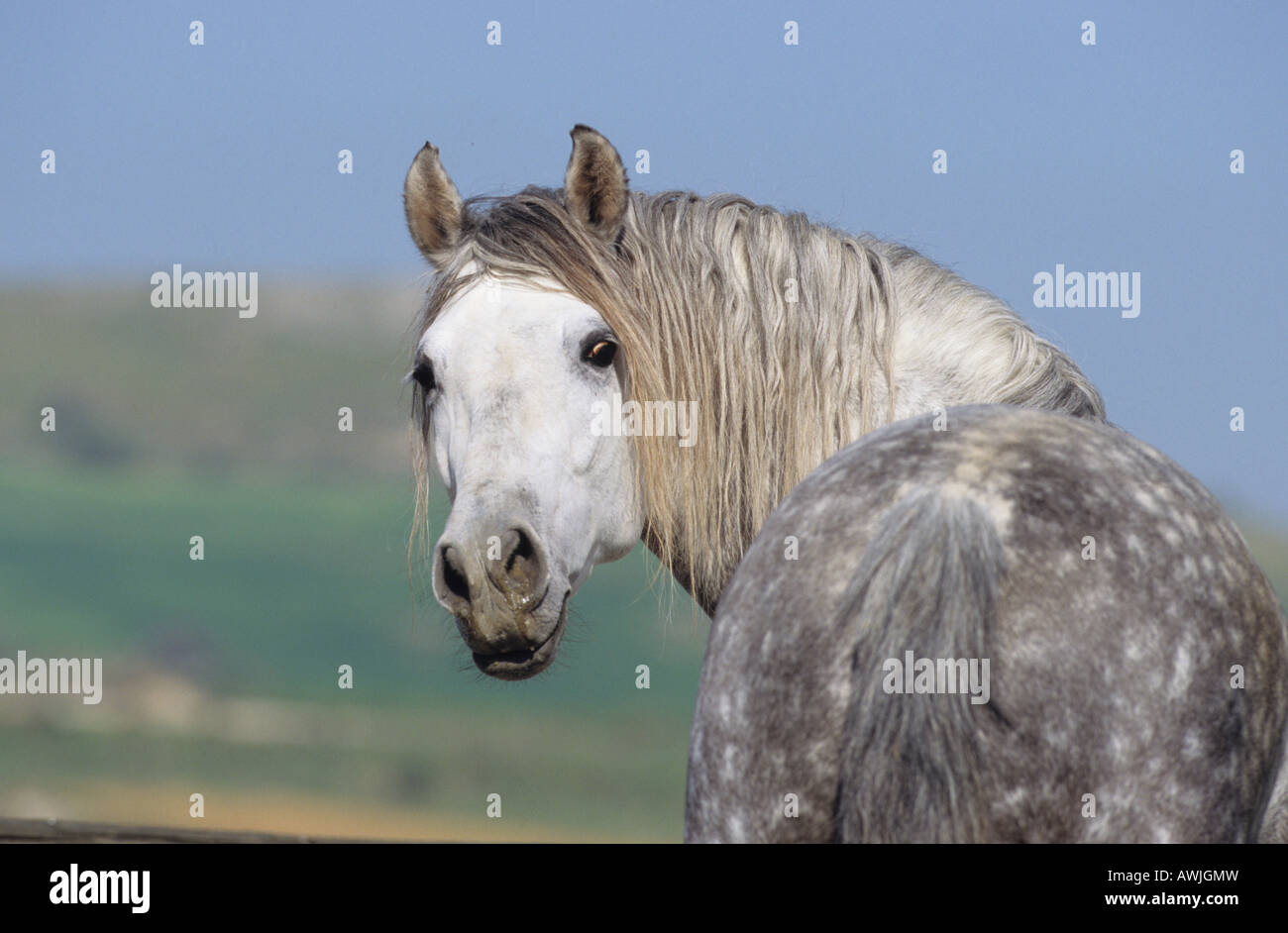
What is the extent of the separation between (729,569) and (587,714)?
1648 inches

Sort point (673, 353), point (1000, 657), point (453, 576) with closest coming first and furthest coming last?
1. point (1000, 657)
2. point (453, 576)
3. point (673, 353)

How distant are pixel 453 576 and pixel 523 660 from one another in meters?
0.33

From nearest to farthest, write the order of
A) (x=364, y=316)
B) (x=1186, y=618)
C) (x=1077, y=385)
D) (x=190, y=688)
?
(x=1186, y=618), (x=1077, y=385), (x=190, y=688), (x=364, y=316)

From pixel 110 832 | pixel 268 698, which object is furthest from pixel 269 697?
pixel 110 832

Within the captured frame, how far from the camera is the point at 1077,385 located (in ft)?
12.5

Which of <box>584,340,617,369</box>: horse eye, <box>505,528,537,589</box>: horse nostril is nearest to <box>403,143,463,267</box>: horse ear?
<box>584,340,617,369</box>: horse eye

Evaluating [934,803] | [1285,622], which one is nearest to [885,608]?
[934,803]

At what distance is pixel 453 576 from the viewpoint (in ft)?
10.8

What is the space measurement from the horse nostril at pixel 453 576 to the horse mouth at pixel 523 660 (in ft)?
0.69

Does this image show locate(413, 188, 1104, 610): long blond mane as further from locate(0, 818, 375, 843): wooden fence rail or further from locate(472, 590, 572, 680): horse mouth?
locate(0, 818, 375, 843): wooden fence rail

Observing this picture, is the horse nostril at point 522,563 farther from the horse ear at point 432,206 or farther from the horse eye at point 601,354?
the horse ear at point 432,206

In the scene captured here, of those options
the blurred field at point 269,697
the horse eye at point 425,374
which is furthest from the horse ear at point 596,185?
the blurred field at point 269,697

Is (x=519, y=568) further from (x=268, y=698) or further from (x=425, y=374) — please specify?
(x=268, y=698)
